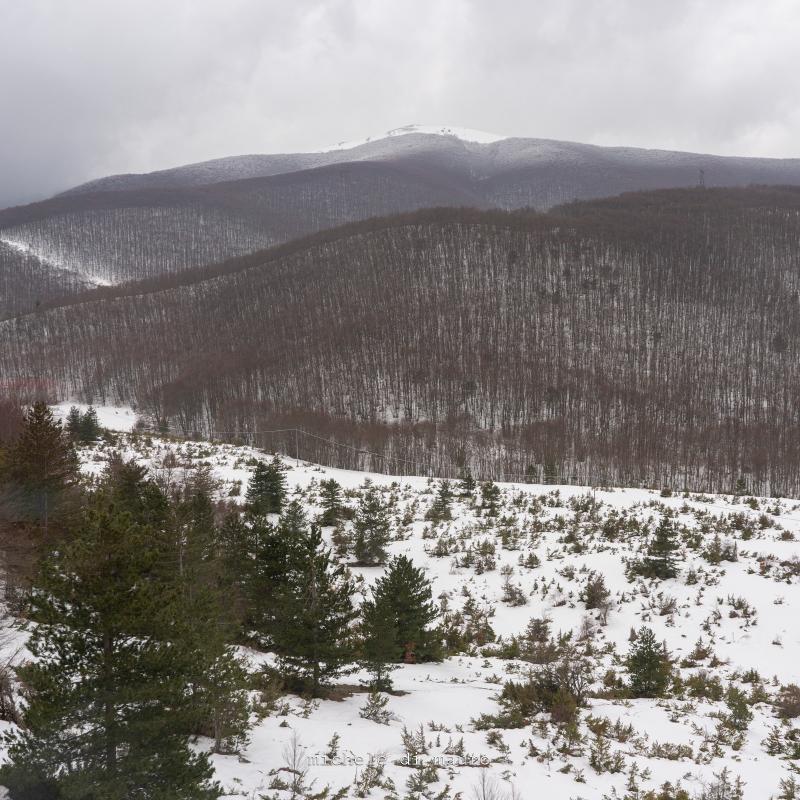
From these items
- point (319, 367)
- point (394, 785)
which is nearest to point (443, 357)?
point (319, 367)

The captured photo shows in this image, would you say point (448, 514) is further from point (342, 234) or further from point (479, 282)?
point (342, 234)

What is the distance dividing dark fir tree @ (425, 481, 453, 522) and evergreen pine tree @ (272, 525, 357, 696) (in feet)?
41.7

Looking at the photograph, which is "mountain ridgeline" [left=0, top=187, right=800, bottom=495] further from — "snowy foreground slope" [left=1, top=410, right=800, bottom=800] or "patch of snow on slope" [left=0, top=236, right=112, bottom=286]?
"patch of snow on slope" [left=0, top=236, right=112, bottom=286]

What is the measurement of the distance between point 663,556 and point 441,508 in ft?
33.0

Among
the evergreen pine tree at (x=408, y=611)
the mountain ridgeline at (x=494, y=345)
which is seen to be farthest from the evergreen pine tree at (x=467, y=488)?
the evergreen pine tree at (x=408, y=611)

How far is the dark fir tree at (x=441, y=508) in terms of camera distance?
76.7 feet

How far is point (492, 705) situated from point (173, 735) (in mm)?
7152

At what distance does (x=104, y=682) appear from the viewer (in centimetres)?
526

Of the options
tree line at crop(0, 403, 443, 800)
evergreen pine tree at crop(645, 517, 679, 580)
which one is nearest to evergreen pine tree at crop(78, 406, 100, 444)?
tree line at crop(0, 403, 443, 800)

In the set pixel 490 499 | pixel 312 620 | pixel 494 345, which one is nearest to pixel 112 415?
pixel 494 345

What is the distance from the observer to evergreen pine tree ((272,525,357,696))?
1038 cm

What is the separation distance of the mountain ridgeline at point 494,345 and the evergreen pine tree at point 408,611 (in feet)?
75.3

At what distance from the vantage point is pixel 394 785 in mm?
7316

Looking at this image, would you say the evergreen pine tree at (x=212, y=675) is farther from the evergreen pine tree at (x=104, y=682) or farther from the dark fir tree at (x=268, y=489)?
the dark fir tree at (x=268, y=489)
